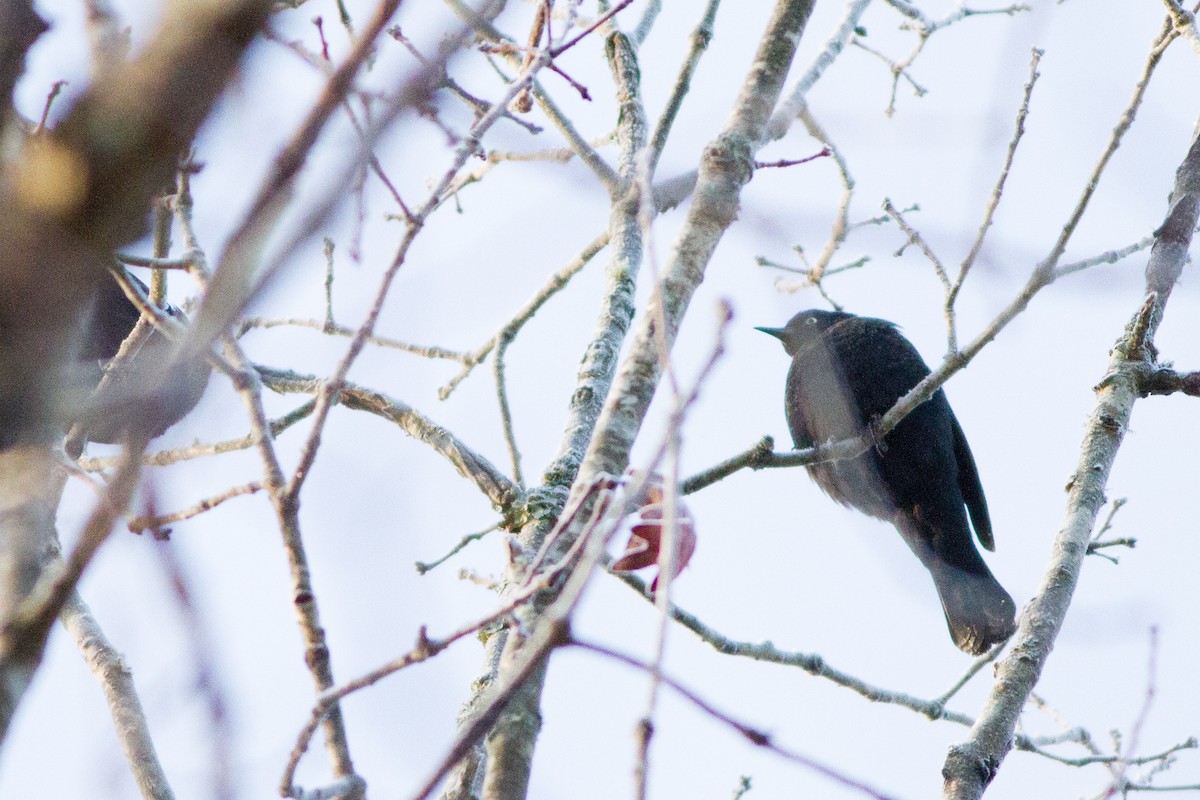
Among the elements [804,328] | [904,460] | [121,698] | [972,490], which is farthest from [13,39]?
[804,328]

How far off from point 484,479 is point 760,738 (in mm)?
2212

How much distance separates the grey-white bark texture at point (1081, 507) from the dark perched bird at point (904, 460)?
5.68ft

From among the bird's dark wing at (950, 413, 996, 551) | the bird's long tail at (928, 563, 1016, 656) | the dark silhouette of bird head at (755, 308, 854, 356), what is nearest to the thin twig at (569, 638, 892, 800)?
the bird's long tail at (928, 563, 1016, 656)

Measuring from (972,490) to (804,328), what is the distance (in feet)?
4.29

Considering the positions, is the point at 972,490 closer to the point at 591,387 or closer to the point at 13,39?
the point at 591,387

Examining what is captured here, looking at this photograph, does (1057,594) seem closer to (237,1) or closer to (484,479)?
(484,479)

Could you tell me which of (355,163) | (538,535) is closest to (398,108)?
(355,163)

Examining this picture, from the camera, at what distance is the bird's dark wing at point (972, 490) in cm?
541

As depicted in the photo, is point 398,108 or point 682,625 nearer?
point 398,108

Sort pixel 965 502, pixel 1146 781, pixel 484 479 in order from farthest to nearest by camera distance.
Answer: pixel 965 502 < pixel 1146 781 < pixel 484 479

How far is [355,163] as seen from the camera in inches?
36.6

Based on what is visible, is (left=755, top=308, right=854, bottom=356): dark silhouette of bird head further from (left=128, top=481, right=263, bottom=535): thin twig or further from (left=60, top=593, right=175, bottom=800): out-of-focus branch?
(left=128, top=481, right=263, bottom=535): thin twig

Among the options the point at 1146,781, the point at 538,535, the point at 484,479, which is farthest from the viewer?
the point at 1146,781

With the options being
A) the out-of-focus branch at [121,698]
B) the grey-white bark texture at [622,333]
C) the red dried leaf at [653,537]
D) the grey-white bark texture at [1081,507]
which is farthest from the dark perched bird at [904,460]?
the out-of-focus branch at [121,698]
